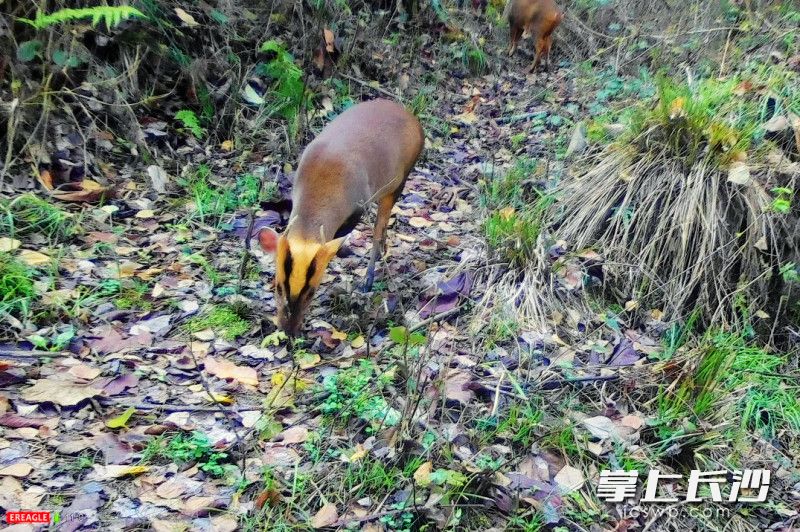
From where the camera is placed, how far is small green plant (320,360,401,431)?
11.9 feet

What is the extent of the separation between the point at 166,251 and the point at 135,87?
6.35 feet

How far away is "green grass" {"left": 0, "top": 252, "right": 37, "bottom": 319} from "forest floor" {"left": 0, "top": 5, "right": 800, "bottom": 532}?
0.42 feet

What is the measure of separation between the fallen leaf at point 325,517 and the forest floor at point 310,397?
0.01 meters

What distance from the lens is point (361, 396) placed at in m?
3.75

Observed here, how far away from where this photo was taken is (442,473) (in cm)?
319

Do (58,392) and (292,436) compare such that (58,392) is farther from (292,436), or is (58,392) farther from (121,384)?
(292,436)

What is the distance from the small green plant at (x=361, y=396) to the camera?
11.9 ft

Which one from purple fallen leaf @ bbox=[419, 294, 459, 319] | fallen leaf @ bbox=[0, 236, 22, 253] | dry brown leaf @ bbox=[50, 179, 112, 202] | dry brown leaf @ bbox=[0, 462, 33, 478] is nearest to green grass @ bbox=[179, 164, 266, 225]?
dry brown leaf @ bbox=[50, 179, 112, 202]

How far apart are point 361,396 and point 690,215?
3.04 m

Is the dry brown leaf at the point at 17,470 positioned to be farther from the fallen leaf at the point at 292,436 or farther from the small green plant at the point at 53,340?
the fallen leaf at the point at 292,436

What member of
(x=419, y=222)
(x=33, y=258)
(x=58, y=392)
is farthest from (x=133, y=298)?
(x=419, y=222)

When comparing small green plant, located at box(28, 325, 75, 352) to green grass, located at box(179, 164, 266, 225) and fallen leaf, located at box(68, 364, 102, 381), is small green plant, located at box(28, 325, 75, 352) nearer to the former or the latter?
fallen leaf, located at box(68, 364, 102, 381)

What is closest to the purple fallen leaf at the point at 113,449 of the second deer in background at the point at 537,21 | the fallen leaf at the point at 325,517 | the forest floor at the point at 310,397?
the forest floor at the point at 310,397

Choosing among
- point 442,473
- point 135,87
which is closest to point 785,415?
point 442,473
